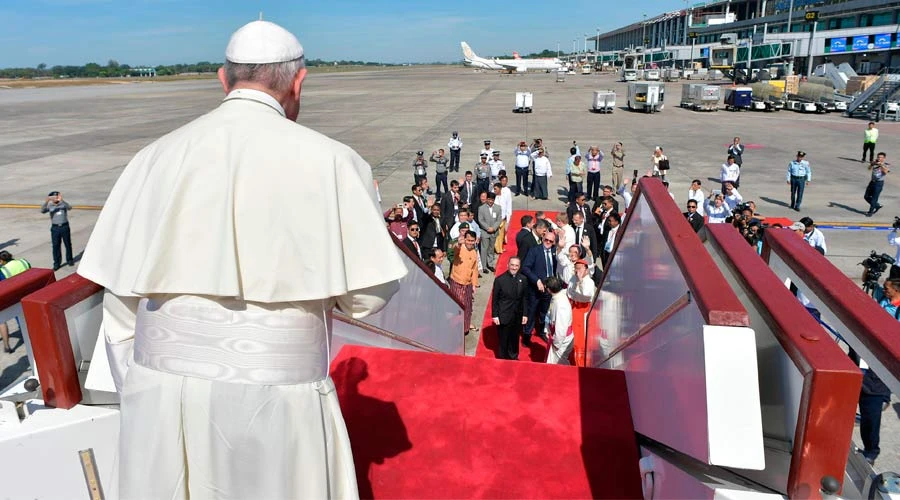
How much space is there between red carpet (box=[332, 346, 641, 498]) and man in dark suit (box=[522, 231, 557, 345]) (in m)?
4.79

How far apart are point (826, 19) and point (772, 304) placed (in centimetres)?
7827

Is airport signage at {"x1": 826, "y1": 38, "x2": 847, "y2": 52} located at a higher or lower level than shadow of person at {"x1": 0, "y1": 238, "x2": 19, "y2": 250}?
higher

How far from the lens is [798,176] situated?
15234mm

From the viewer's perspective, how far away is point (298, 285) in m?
1.55

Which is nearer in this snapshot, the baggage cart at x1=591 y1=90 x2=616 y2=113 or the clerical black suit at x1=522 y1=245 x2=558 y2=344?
the clerical black suit at x1=522 y1=245 x2=558 y2=344

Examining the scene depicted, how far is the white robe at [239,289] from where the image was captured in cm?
154

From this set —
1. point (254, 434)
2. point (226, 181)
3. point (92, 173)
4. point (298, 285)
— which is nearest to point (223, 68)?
point (226, 181)

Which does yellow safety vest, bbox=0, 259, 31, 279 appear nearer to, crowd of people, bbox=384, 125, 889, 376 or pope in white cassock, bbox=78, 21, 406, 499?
crowd of people, bbox=384, 125, 889, 376

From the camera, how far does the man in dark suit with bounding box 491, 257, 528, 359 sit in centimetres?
789

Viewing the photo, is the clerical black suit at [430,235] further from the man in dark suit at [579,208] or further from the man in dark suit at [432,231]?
the man in dark suit at [579,208]

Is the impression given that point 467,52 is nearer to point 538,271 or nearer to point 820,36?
point 820,36

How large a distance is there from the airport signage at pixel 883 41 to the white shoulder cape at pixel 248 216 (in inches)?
2759

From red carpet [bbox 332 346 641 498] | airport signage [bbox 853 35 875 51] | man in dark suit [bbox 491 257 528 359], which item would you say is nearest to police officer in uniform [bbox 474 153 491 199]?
man in dark suit [bbox 491 257 528 359]

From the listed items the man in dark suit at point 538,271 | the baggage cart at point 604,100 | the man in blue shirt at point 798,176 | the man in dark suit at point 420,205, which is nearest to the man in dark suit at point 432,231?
the man in dark suit at point 420,205
